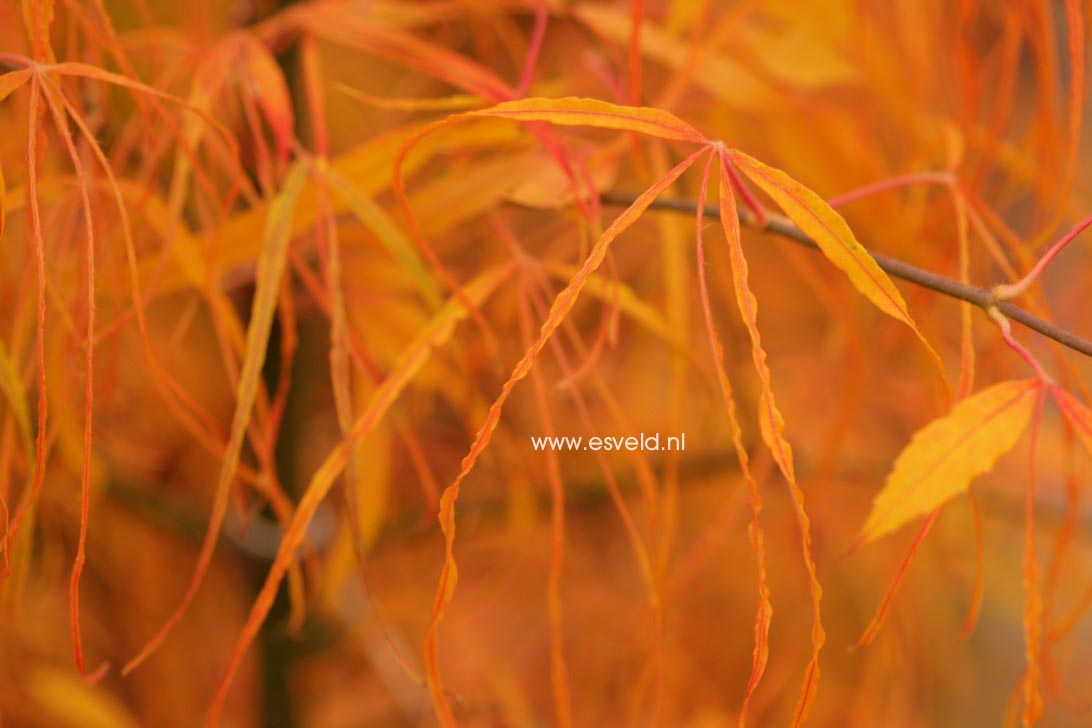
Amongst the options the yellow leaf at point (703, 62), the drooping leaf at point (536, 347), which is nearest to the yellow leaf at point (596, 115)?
the drooping leaf at point (536, 347)

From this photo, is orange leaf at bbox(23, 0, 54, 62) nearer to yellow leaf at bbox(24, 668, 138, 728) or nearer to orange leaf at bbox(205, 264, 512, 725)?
orange leaf at bbox(205, 264, 512, 725)

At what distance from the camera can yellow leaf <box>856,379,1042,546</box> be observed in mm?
135

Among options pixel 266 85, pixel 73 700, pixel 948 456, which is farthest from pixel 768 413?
pixel 73 700

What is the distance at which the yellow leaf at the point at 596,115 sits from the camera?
0.46ft

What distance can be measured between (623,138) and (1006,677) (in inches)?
16.4

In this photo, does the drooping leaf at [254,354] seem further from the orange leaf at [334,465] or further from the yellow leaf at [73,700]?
the yellow leaf at [73,700]

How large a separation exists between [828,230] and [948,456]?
0.12 ft

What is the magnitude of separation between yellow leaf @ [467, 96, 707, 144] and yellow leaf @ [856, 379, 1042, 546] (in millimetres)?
57

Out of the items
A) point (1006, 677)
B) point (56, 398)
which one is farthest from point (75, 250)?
point (1006, 677)

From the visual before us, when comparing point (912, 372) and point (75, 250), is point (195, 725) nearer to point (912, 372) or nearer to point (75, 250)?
point (75, 250)

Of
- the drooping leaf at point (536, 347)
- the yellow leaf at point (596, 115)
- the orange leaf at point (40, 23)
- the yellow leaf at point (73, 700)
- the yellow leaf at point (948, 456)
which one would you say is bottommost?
the yellow leaf at point (73, 700)

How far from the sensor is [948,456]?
14 centimetres

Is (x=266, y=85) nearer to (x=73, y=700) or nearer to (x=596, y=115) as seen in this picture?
(x=596, y=115)

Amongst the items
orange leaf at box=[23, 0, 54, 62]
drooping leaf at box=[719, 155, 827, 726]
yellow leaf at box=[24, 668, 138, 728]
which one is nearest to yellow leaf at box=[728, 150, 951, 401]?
drooping leaf at box=[719, 155, 827, 726]
